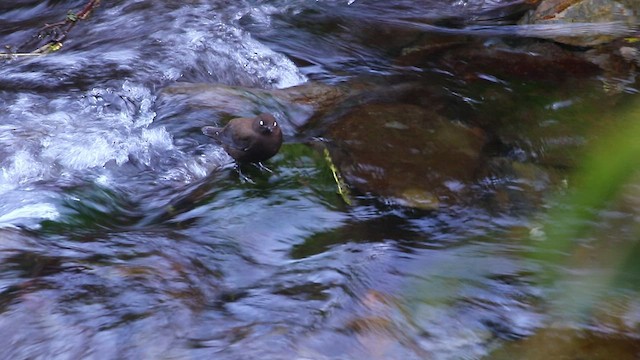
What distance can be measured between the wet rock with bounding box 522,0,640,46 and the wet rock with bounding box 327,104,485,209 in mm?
2113

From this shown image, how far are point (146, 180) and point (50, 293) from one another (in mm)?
1819

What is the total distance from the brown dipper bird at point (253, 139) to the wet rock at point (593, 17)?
130 inches

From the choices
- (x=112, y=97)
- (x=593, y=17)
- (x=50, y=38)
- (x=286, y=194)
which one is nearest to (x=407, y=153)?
(x=286, y=194)

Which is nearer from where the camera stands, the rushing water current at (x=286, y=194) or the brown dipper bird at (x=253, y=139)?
the rushing water current at (x=286, y=194)

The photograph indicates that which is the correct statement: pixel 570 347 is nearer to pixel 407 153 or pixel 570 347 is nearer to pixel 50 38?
pixel 407 153

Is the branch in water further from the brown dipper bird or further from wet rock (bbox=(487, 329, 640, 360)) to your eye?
wet rock (bbox=(487, 329, 640, 360))

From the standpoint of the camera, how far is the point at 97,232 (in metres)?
3.93

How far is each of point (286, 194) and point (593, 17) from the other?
3.99 meters

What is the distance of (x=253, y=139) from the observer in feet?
14.1

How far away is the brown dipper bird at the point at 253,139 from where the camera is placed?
432cm

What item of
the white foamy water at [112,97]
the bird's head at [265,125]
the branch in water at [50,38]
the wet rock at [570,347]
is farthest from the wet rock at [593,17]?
the branch in water at [50,38]

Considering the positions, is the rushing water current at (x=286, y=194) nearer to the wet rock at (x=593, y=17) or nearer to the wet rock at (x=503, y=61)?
the wet rock at (x=503, y=61)

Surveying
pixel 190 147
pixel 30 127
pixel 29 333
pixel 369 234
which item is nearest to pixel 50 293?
pixel 29 333

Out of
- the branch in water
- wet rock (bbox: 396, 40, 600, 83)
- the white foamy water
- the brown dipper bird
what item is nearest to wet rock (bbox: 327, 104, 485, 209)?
the brown dipper bird
